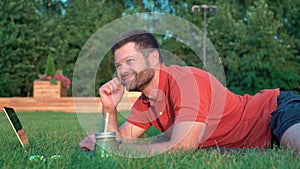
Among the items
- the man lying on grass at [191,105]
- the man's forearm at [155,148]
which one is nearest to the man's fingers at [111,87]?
the man lying on grass at [191,105]

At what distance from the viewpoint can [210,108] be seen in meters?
2.62

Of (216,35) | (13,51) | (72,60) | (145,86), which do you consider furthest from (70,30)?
(145,86)

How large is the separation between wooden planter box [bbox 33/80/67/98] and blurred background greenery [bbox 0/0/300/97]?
2.05 m

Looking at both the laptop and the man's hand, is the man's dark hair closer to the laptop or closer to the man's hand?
the man's hand

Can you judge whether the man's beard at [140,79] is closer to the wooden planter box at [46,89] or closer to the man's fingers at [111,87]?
the man's fingers at [111,87]

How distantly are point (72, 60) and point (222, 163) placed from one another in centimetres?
1456

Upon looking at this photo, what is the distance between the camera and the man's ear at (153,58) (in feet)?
8.95

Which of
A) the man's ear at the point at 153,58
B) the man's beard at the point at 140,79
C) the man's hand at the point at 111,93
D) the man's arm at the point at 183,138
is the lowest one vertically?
the man's arm at the point at 183,138

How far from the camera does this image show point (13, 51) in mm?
14719

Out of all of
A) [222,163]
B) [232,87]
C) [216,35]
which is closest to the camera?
[222,163]

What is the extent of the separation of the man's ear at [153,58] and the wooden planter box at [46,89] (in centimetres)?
926

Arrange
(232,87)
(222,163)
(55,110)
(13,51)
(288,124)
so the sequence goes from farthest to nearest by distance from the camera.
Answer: (232,87)
(13,51)
(55,110)
(288,124)
(222,163)

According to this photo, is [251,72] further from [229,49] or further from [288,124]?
[288,124]

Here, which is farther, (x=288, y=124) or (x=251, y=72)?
(x=251, y=72)
